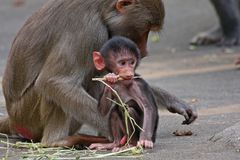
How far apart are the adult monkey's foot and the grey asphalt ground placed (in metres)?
0.14

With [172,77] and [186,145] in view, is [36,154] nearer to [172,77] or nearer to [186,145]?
[186,145]

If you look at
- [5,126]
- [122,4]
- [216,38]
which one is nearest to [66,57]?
[122,4]

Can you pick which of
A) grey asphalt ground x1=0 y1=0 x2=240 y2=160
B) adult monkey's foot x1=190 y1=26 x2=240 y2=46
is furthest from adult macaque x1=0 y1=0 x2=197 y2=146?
adult monkey's foot x1=190 y1=26 x2=240 y2=46

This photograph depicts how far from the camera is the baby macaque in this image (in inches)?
202

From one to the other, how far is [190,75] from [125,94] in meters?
4.57

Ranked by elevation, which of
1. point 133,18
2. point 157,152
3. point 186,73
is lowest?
point 186,73

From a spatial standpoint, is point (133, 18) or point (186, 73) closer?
point (133, 18)

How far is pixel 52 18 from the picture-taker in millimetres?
5789

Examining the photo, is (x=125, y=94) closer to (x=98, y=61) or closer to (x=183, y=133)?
(x=98, y=61)

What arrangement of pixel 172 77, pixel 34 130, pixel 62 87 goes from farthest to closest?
pixel 172 77
pixel 34 130
pixel 62 87

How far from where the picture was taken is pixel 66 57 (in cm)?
563

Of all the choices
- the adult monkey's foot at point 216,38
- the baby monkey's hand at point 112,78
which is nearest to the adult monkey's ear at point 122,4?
the baby monkey's hand at point 112,78

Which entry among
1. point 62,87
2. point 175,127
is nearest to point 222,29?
point 175,127

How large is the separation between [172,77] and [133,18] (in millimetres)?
3936
